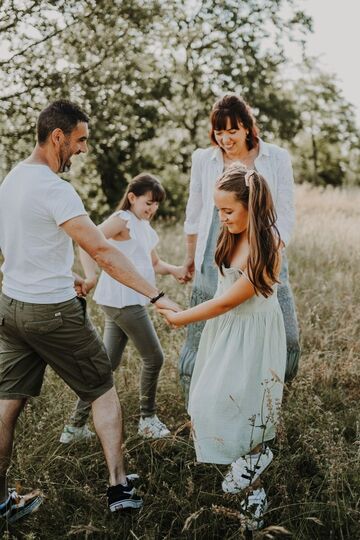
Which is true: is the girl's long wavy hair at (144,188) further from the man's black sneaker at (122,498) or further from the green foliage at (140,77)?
the green foliage at (140,77)

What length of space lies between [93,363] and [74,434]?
90 centimetres

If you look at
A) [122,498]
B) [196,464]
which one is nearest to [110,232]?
[196,464]

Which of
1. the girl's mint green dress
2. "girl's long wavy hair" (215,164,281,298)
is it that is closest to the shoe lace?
the girl's mint green dress

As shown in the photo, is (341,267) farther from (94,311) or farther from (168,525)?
(168,525)

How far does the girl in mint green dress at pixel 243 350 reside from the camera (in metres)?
2.77

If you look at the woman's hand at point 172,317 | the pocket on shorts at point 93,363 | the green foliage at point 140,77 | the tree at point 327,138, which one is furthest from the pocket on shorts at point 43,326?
the tree at point 327,138

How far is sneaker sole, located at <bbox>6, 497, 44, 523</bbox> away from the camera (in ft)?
9.33

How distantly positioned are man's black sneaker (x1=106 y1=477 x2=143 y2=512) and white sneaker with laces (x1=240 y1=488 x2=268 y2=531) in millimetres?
531

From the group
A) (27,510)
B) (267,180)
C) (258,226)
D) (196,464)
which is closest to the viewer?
(258,226)

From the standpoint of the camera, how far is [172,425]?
3.85m

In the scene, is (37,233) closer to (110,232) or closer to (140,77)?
(110,232)

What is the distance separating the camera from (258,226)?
278cm

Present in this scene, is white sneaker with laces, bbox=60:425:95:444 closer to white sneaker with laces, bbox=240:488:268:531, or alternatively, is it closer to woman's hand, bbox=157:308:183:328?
woman's hand, bbox=157:308:183:328

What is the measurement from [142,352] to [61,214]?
1473mm
